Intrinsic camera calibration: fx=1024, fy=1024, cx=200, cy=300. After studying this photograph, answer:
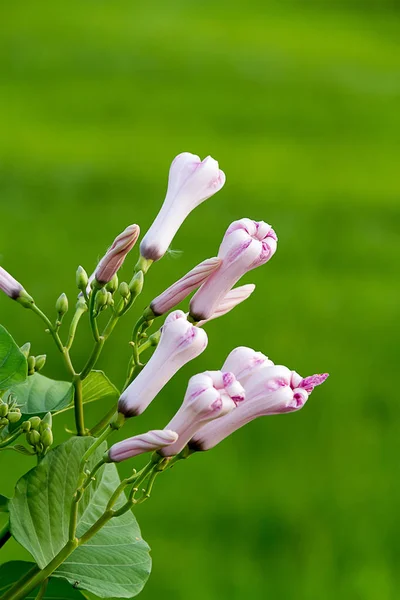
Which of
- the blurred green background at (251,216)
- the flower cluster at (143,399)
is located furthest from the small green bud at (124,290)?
the blurred green background at (251,216)

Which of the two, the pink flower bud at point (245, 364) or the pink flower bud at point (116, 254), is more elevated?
the pink flower bud at point (116, 254)

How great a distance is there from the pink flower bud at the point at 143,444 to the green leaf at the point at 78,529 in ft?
0.14

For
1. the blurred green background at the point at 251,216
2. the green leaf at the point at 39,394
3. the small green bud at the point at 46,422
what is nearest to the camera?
the small green bud at the point at 46,422

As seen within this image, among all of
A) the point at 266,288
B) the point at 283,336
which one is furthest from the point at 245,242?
the point at 266,288

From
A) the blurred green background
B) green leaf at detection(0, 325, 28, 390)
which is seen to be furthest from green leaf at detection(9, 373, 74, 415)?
the blurred green background

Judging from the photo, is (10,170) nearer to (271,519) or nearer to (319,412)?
(319,412)

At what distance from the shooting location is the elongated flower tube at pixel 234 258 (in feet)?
2.07

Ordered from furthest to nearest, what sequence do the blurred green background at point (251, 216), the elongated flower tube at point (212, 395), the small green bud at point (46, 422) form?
the blurred green background at point (251, 216) < the small green bud at point (46, 422) < the elongated flower tube at point (212, 395)

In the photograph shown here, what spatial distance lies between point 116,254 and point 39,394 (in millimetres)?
172

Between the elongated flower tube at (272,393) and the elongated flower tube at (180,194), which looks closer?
the elongated flower tube at (272,393)

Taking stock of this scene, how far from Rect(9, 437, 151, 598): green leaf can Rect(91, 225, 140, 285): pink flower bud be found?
12cm

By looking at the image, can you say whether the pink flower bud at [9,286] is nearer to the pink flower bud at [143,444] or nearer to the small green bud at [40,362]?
the small green bud at [40,362]

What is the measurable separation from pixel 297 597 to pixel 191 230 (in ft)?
6.99

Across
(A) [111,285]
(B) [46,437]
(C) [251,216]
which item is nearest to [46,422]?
(B) [46,437]
